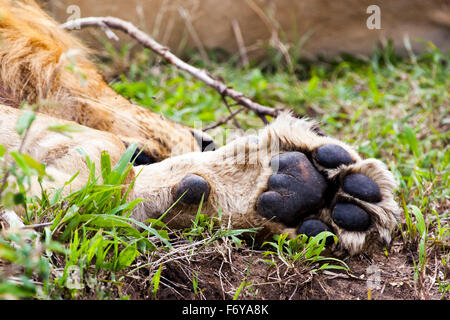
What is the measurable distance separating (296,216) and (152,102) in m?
1.86

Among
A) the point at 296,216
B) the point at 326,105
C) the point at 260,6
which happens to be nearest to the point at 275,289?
the point at 296,216

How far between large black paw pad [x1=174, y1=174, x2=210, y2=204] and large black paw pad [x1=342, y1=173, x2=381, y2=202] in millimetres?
447

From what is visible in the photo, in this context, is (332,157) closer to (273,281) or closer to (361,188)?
(361,188)

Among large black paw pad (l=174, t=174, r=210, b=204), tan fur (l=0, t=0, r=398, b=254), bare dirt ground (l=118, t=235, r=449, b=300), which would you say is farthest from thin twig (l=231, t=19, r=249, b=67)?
bare dirt ground (l=118, t=235, r=449, b=300)

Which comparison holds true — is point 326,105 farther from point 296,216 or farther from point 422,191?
point 296,216

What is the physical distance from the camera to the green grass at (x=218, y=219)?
124cm

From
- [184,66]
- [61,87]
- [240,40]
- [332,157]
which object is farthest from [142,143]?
[240,40]

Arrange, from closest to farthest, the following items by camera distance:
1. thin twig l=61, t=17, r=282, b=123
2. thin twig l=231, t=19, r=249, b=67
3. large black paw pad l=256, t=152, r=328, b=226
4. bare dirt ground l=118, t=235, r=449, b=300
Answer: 1. bare dirt ground l=118, t=235, r=449, b=300
2. large black paw pad l=256, t=152, r=328, b=226
3. thin twig l=61, t=17, r=282, b=123
4. thin twig l=231, t=19, r=249, b=67

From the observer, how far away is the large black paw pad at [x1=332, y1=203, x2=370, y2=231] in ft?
5.18

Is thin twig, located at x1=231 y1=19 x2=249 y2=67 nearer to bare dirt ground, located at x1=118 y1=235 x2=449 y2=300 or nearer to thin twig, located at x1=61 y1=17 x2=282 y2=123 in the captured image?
thin twig, located at x1=61 y1=17 x2=282 y2=123

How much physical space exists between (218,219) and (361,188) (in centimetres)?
46

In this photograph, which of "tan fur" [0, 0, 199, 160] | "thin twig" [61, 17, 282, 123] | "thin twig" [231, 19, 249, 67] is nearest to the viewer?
"tan fur" [0, 0, 199, 160]

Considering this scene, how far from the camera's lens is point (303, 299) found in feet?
4.88

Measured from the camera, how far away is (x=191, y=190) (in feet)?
5.46
